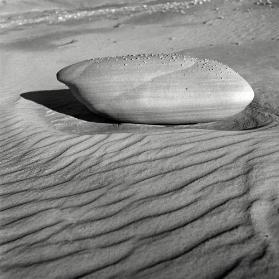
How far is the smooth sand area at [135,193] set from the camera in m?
2.13

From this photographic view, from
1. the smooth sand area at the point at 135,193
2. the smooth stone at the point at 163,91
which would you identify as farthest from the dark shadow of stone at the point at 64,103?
the smooth stone at the point at 163,91

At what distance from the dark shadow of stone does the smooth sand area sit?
2 centimetres

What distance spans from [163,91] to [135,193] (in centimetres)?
156

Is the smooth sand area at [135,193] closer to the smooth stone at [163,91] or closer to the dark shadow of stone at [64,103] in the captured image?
the dark shadow of stone at [64,103]

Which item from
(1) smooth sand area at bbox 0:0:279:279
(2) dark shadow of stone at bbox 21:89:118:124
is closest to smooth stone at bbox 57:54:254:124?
(1) smooth sand area at bbox 0:0:279:279

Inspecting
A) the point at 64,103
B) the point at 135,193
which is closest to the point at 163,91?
the point at 135,193

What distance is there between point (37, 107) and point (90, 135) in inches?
64.6

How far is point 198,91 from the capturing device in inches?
163

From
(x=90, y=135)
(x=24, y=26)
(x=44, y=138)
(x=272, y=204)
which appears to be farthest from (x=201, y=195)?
(x=24, y=26)

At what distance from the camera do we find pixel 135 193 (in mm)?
2826

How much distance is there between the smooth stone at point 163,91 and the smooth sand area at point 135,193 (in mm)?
148

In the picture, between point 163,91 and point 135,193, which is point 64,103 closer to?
point 163,91

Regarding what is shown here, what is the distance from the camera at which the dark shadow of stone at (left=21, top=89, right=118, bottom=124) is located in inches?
190

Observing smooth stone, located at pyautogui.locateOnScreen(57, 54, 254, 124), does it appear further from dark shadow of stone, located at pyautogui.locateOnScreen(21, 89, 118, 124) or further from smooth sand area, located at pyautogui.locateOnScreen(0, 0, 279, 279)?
dark shadow of stone, located at pyautogui.locateOnScreen(21, 89, 118, 124)
